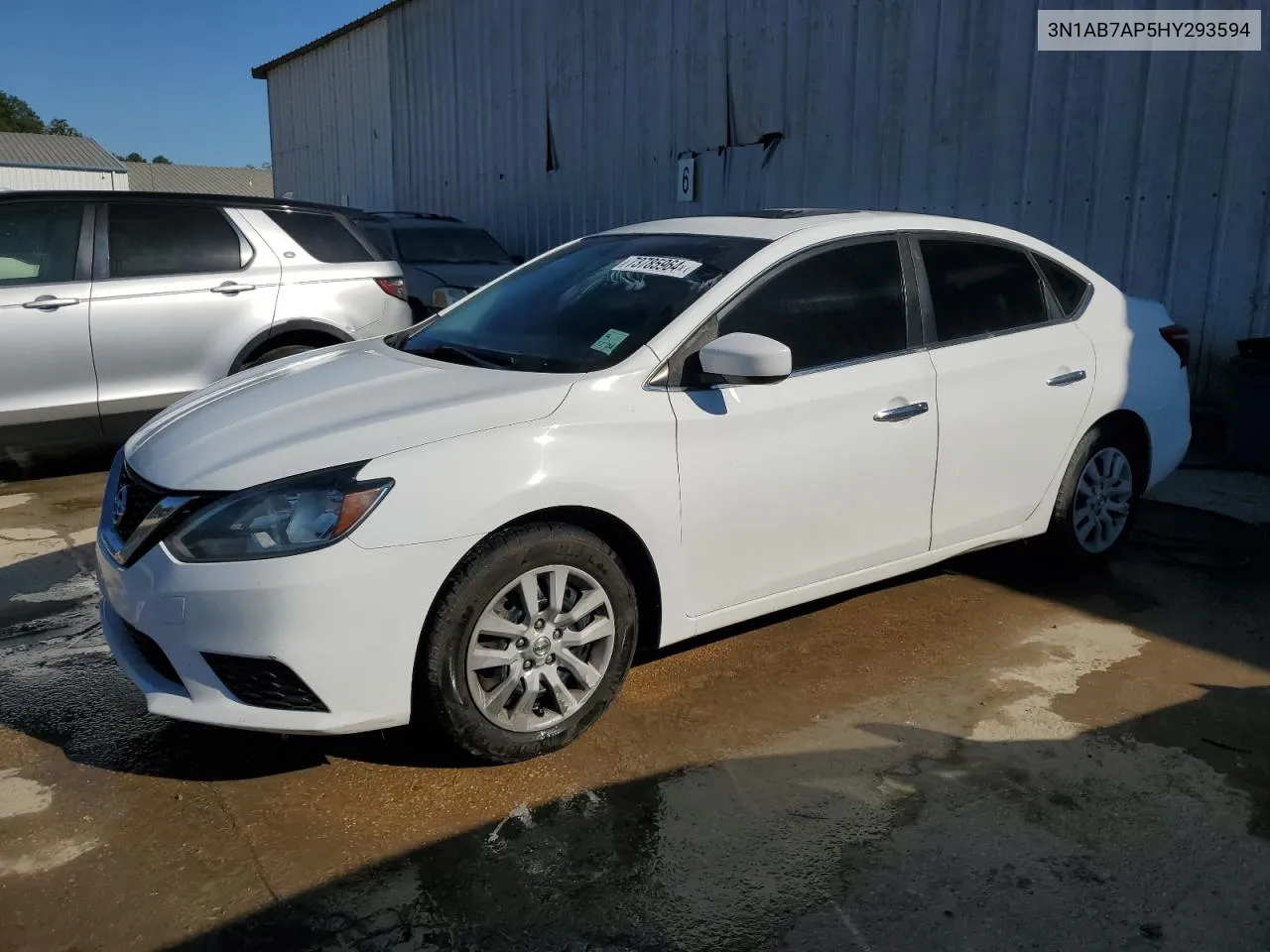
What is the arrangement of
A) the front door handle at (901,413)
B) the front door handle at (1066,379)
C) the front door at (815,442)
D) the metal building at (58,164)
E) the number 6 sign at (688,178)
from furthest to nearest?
the metal building at (58,164) → the number 6 sign at (688,178) → the front door handle at (1066,379) → the front door handle at (901,413) → the front door at (815,442)

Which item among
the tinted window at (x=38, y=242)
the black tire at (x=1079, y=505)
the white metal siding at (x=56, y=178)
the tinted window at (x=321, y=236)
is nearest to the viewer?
the black tire at (x=1079, y=505)

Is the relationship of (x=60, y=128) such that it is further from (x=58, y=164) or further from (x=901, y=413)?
(x=901, y=413)

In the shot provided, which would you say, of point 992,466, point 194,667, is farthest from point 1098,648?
point 194,667

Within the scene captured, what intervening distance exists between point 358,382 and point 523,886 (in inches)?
65.6

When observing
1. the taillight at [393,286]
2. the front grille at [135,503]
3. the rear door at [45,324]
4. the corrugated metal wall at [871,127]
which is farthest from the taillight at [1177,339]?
the rear door at [45,324]

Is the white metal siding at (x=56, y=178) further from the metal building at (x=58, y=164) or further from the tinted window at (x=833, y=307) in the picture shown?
the tinted window at (x=833, y=307)

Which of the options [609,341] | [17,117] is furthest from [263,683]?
[17,117]

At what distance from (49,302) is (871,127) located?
250 inches

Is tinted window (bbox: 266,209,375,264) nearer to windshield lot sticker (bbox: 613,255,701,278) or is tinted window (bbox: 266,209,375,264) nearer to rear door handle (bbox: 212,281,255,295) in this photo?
rear door handle (bbox: 212,281,255,295)

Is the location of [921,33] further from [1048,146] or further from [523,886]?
[523,886]

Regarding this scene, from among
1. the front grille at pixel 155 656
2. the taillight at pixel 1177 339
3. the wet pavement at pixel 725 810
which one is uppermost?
the taillight at pixel 1177 339

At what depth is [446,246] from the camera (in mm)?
10758

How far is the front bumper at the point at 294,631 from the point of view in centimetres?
267

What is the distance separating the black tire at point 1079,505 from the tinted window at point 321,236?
452 cm
